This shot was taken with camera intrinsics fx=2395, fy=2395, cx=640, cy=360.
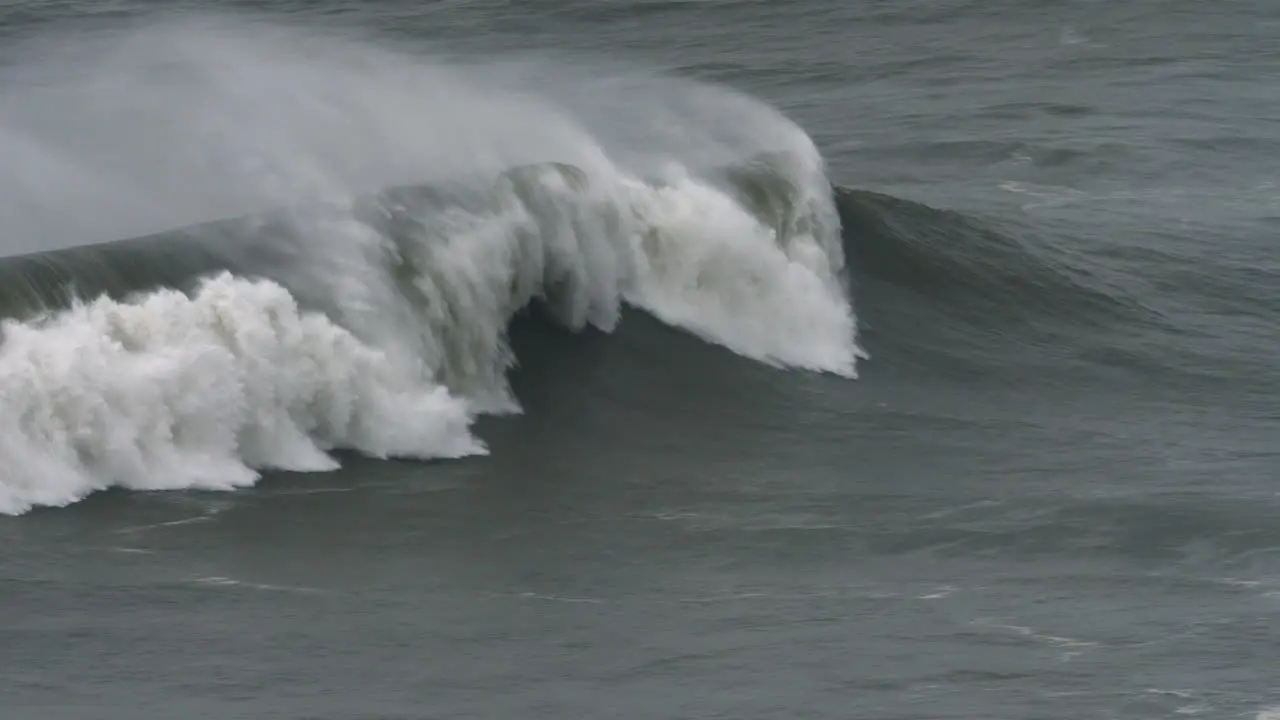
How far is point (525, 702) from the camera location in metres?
17.4

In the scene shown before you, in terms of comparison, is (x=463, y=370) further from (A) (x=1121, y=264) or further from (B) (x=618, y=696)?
(A) (x=1121, y=264)

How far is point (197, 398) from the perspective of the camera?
22531 mm

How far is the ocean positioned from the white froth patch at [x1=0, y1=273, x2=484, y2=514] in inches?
1.6

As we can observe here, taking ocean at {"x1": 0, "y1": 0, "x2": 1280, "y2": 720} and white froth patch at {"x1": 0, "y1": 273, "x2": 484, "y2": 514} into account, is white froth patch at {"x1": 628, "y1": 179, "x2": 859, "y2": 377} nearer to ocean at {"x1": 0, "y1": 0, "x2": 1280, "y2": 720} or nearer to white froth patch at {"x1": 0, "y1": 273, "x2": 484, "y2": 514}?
ocean at {"x1": 0, "y1": 0, "x2": 1280, "y2": 720}

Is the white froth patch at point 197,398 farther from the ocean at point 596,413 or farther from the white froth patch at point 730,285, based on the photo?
the white froth patch at point 730,285

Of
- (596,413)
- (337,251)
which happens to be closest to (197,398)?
(337,251)

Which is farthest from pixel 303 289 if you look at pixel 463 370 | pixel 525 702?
pixel 525 702

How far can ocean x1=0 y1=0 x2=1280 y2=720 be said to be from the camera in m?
18.5

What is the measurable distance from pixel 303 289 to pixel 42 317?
314 centimetres

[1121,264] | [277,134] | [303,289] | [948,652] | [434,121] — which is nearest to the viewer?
[948,652]

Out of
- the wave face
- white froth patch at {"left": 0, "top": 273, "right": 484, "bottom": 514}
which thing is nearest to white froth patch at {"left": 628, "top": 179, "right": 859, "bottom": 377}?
the wave face

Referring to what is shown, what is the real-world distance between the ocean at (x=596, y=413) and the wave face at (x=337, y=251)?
59 millimetres

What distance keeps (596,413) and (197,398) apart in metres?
5.86

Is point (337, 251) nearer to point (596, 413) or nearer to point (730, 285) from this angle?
point (596, 413)
